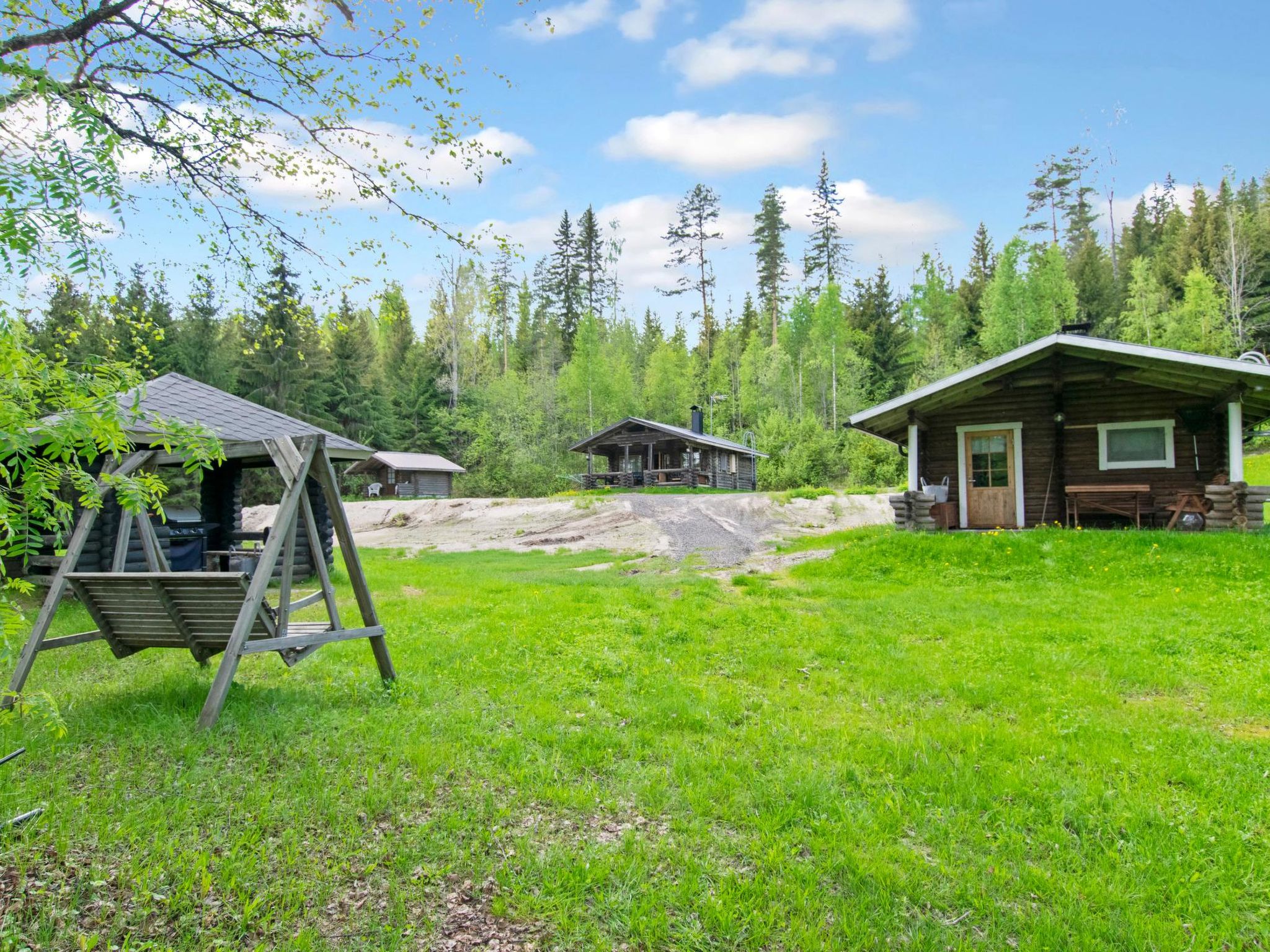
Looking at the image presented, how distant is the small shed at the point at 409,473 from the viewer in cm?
3772

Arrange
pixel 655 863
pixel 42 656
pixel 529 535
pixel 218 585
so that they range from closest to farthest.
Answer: pixel 655 863 < pixel 218 585 < pixel 42 656 < pixel 529 535

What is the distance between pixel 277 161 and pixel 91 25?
1735 millimetres

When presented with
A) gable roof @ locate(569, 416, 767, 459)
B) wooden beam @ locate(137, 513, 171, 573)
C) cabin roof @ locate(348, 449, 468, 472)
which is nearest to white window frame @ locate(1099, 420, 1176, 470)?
wooden beam @ locate(137, 513, 171, 573)

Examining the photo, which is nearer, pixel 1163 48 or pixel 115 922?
pixel 115 922

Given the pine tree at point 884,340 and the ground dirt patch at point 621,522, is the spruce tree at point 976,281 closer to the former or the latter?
the pine tree at point 884,340

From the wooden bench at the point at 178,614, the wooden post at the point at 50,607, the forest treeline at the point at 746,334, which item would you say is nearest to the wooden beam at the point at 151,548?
the wooden post at the point at 50,607

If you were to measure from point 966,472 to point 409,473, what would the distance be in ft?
103

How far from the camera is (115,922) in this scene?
2.29 metres

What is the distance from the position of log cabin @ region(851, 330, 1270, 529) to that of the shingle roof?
10.0m

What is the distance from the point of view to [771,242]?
53.3m

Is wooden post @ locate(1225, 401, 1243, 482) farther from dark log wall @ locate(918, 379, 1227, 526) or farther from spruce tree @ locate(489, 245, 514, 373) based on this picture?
spruce tree @ locate(489, 245, 514, 373)

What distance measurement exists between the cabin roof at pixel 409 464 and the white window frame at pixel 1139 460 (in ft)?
107

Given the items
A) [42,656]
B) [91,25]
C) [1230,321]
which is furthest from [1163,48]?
[1230,321]

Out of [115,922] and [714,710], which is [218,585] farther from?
[714,710]
